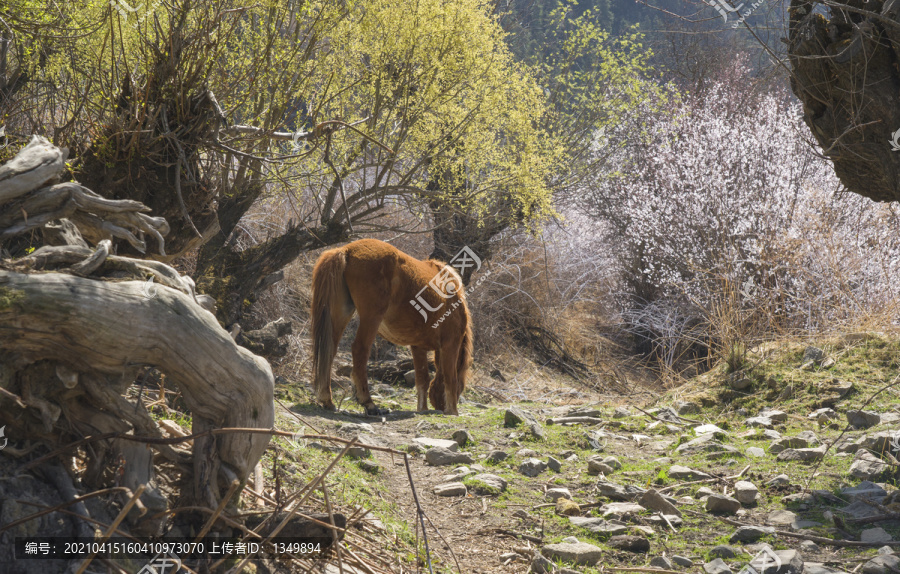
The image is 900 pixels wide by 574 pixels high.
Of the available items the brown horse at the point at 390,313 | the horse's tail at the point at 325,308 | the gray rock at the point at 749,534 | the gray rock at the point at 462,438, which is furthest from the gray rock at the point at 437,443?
the gray rock at the point at 749,534

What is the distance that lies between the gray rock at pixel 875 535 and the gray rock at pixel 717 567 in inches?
38.1

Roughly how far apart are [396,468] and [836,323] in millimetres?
6119

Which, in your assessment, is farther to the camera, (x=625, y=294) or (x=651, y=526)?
(x=625, y=294)

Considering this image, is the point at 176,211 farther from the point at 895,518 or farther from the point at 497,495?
the point at 895,518

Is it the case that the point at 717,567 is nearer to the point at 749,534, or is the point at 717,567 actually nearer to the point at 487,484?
the point at 749,534

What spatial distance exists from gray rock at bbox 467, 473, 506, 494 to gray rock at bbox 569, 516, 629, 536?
1.97 ft

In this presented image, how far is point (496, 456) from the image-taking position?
5344 millimetres

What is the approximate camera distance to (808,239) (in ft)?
31.2

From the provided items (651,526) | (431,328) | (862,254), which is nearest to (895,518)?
(651,526)

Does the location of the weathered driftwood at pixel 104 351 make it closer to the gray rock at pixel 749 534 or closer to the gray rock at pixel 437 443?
the gray rock at pixel 749 534

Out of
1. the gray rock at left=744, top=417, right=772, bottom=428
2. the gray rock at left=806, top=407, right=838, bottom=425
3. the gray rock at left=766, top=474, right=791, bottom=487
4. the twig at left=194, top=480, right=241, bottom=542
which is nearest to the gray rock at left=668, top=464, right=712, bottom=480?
the gray rock at left=766, top=474, right=791, bottom=487

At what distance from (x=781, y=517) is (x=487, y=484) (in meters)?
1.78

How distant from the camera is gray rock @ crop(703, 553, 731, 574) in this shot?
3.41 meters

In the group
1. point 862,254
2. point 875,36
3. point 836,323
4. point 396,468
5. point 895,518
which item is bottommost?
point 396,468
